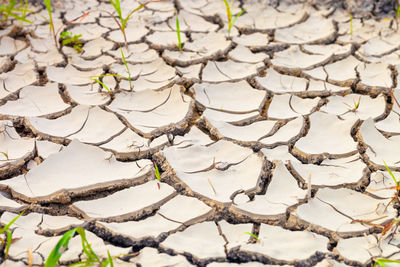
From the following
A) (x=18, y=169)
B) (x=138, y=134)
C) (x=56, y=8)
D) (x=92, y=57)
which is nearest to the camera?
(x=18, y=169)

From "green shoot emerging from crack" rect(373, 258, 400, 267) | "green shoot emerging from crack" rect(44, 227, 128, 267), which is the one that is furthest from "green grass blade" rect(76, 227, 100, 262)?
"green shoot emerging from crack" rect(373, 258, 400, 267)

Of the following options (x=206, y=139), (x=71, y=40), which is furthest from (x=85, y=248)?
(x=71, y=40)

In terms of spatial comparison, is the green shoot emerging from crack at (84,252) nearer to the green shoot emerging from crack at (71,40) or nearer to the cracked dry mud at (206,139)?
the cracked dry mud at (206,139)

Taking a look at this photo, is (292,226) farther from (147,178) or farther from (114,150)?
(114,150)

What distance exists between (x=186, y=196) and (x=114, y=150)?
1.20 feet

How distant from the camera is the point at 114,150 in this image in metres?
1.84

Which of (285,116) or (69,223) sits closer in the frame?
(69,223)

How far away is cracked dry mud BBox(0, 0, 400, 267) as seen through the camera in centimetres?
149

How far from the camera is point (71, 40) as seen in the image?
2514 millimetres

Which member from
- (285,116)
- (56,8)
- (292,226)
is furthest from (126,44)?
(292,226)

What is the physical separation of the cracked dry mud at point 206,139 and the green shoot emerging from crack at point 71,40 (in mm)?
38

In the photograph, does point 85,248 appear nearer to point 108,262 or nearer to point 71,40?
point 108,262

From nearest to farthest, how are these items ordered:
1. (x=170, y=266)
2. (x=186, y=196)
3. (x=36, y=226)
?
(x=170, y=266), (x=36, y=226), (x=186, y=196)

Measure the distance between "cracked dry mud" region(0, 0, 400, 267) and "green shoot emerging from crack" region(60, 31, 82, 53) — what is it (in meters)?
0.04
